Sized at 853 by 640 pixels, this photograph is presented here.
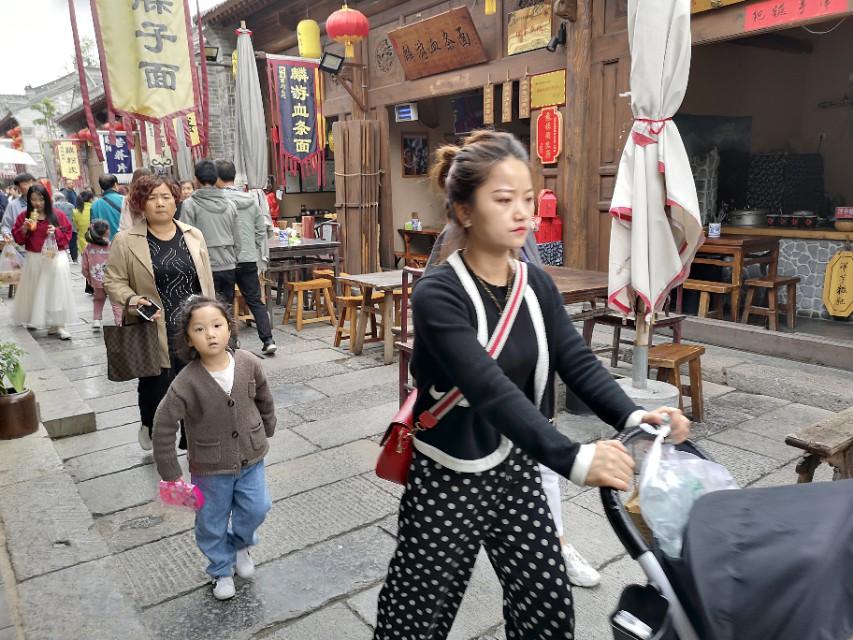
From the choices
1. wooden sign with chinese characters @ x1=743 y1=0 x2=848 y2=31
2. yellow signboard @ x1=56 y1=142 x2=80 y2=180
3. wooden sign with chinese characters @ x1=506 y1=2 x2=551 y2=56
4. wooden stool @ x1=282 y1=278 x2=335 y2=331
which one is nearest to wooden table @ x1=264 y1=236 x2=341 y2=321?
wooden stool @ x1=282 y1=278 x2=335 y2=331

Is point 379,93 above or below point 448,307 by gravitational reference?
above

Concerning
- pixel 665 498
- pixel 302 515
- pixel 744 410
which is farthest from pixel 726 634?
pixel 744 410

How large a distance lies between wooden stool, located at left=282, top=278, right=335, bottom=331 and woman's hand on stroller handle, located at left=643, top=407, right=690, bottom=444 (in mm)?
6861

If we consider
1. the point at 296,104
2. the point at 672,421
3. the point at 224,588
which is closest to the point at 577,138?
the point at 296,104

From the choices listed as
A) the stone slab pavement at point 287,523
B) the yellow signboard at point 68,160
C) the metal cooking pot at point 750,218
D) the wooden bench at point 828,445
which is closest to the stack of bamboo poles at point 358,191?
the stone slab pavement at point 287,523

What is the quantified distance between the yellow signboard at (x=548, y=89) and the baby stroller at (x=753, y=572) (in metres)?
6.76

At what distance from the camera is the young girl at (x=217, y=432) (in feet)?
8.89

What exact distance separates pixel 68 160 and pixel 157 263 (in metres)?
24.2

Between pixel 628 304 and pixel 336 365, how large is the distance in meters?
3.34

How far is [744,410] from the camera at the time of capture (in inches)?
203

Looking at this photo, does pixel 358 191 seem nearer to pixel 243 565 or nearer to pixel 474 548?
pixel 243 565

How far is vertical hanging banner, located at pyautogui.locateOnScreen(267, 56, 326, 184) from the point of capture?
10414 millimetres

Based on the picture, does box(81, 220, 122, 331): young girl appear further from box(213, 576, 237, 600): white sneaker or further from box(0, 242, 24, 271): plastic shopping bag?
box(213, 576, 237, 600): white sneaker

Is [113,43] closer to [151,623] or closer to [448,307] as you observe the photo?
[151,623]
